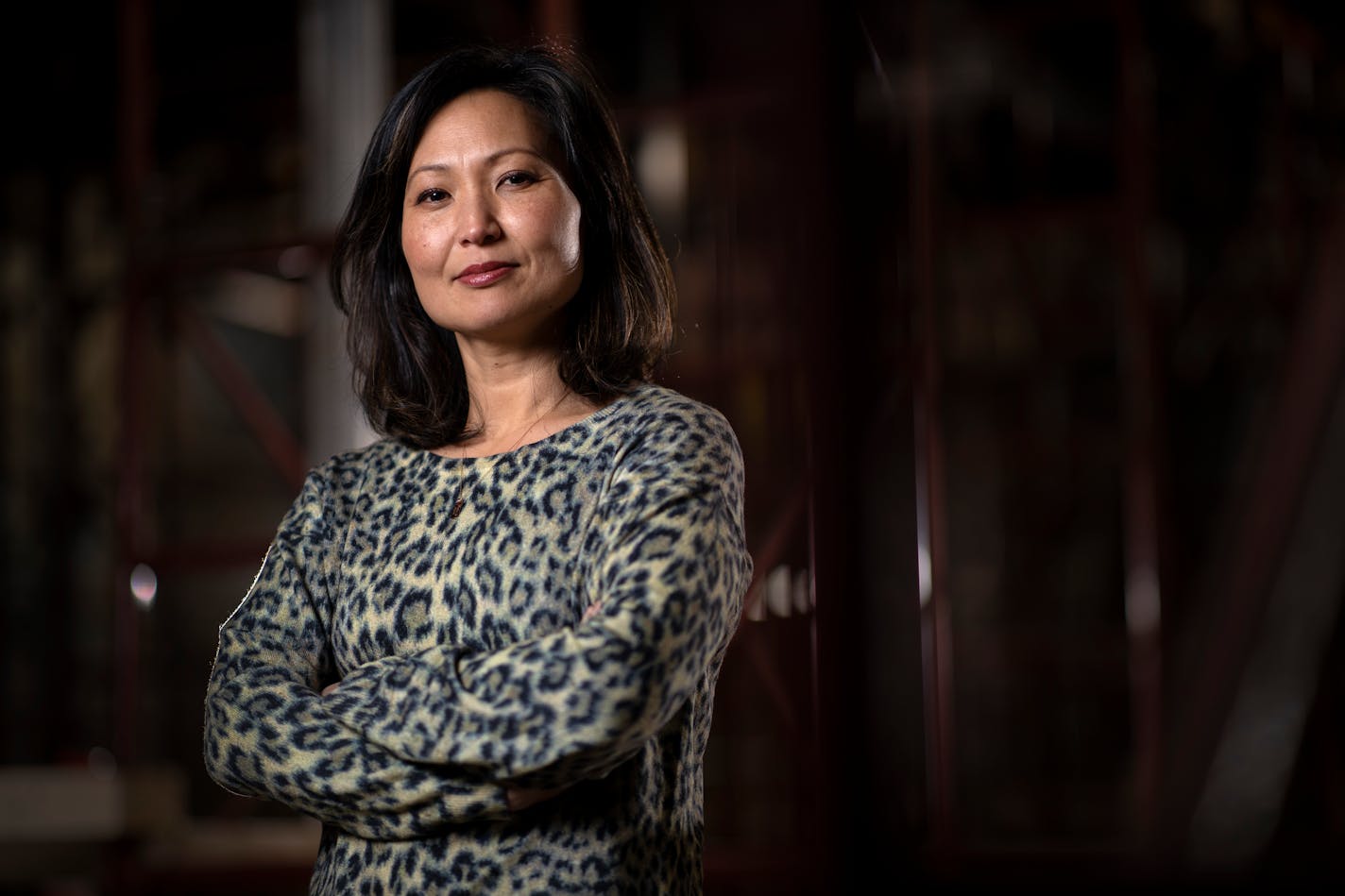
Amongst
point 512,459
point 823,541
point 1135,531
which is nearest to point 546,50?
point 512,459

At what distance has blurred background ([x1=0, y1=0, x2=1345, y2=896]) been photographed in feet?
8.66

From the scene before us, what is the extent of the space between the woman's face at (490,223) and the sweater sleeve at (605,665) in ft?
0.85

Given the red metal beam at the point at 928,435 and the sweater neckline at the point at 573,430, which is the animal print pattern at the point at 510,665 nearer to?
the sweater neckline at the point at 573,430

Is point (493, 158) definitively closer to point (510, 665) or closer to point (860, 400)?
point (510, 665)

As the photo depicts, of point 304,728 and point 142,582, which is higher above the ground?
point 304,728

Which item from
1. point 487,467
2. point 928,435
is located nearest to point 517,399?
point 487,467

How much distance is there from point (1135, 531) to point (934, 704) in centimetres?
137

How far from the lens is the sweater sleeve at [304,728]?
1.51m

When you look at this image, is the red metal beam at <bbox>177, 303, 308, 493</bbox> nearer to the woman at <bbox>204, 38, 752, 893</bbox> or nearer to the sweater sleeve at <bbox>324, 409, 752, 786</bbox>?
the woman at <bbox>204, 38, 752, 893</bbox>

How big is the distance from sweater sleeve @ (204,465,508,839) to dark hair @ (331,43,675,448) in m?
0.17

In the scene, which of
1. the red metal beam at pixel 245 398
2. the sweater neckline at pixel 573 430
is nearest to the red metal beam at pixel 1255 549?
the sweater neckline at pixel 573 430

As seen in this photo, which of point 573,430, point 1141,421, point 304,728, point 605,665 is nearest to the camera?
point 605,665

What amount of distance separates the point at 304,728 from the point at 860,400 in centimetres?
122

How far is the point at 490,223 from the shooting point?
5.49ft
